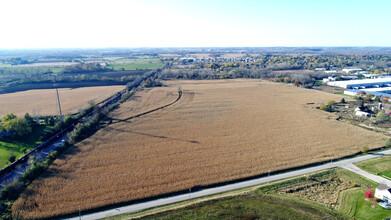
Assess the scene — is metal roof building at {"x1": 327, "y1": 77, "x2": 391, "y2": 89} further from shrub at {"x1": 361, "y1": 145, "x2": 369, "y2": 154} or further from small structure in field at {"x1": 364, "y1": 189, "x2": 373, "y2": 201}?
small structure in field at {"x1": 364, "y1": 189, "x2": 373, "y2": 201}

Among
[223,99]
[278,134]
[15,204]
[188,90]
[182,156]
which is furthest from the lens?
[188,90]

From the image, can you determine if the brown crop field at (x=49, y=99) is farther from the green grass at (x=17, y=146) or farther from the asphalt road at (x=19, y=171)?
the asphalt road at (x=19, y=171)

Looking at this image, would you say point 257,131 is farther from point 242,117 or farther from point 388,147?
point 388,147

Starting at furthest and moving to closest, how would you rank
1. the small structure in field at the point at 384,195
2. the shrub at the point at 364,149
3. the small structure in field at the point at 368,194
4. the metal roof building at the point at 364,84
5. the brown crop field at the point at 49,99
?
the metal roof building at the point at 364,84
the brown crop field at the point at 49,99
the shrub at the point at 364,149
the small structure in field at the point at 368,194
the small structure in field at the point at 384,195

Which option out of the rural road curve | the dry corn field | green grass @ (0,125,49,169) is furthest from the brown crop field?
the rural road curve

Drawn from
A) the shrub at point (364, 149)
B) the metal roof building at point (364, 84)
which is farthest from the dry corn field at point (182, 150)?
the metal roof building at point (364, 84)

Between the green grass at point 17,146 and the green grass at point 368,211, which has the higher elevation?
the green grass at point 17,146

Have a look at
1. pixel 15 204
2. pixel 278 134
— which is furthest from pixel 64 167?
pixel 278 134
